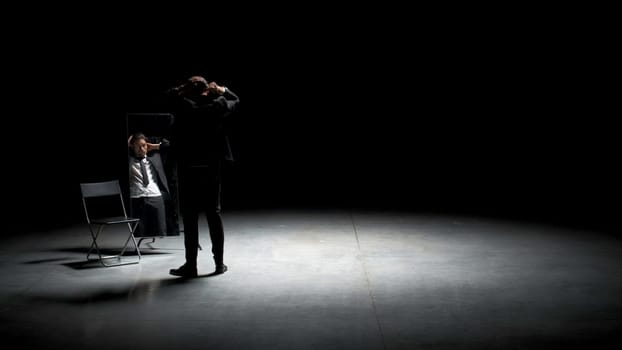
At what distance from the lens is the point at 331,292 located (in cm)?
461

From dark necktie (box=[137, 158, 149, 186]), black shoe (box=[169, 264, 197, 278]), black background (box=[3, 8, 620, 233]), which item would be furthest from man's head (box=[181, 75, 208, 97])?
black background (box=[3, 8, 620, 233])

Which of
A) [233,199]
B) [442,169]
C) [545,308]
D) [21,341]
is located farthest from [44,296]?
[442,169]

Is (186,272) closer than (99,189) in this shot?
Yes

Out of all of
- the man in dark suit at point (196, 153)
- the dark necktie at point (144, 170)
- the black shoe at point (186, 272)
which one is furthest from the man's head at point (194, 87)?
the black shoe at point (186, 272)

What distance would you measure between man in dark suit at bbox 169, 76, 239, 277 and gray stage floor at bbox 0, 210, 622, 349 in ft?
1.39

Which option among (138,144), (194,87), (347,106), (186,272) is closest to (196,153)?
(194,87)

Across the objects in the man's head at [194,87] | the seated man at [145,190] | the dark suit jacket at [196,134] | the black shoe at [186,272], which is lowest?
the black shoe at [186,272]

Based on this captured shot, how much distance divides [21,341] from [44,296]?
3.39 feet

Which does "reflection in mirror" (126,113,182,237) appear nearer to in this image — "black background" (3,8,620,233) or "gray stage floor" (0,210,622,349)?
"gray stage floor" (0,210,622,349)

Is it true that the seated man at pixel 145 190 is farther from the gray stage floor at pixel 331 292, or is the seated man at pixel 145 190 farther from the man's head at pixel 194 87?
the man's head at pixel 194 87

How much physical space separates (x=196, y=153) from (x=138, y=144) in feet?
3.80

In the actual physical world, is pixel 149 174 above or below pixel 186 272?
above

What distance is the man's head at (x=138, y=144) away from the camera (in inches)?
232

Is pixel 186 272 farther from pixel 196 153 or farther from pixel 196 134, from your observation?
pixel 196 134
